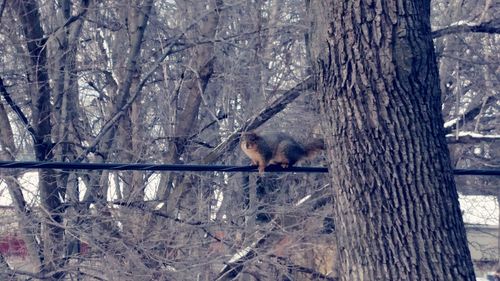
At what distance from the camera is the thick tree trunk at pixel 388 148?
4.03m

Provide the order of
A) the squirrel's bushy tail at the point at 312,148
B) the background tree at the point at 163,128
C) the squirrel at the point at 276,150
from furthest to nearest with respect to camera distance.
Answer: the background tree at the point at 163,128, the squirrel's bushy tail at the point at 312,148, the squirrel at the point at 276,150

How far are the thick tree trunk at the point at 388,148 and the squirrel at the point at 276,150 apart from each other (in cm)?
211

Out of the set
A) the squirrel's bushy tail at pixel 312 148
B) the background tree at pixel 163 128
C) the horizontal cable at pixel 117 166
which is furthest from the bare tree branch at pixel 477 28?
the horizontal cable at pixel 117 166

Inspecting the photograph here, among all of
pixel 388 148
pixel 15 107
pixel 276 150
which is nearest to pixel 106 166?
pixel 388 148

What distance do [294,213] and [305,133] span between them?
1.09 meters

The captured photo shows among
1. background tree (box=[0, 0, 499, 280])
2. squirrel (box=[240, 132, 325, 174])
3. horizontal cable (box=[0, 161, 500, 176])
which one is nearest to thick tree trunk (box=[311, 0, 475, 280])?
horizontal cable (box=[0, 161, 500, 176])

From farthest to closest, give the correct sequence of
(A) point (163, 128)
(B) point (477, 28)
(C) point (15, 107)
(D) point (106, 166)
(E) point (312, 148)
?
(A) point (163, 128) → (C) point (15, 107) → (B) point (477, 28) → (E) point (312, 148) → (D) point (106, 166)

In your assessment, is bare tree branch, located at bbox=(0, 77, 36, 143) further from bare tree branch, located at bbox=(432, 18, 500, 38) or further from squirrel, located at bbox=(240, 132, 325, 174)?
bare tree branch, located at bbox=(432, 18, 500, 38)

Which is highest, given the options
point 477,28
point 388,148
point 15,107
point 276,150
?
point 477,28

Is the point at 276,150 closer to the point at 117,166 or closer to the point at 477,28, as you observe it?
the point at 117,166

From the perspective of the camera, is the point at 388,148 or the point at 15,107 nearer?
the point at 388,148

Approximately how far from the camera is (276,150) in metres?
6.54

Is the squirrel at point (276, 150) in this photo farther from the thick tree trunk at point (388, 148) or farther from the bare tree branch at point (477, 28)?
the bare tree branch at point (477, 28)

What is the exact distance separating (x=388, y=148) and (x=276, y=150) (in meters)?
2.49
